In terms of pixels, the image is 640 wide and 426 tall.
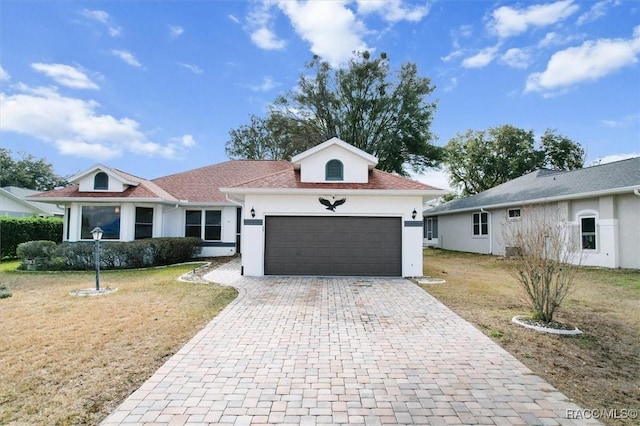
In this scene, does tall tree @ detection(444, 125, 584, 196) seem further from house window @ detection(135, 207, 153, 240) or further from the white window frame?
house window @ detection(135, 207, 153, 240)

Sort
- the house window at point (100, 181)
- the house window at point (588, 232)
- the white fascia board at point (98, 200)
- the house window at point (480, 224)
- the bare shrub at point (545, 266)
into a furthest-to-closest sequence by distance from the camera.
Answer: the house window at point (480, 224), the house window at point (100, 181), the white fascia board at point (98, 200), the house window at point (588, 232), the bare shrub at point (545, 266)

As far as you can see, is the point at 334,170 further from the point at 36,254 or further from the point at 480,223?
the point at 480,223

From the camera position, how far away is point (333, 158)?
12.3m

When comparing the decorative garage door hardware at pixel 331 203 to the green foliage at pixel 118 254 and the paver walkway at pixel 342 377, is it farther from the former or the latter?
the green foliage at pixel 118 254

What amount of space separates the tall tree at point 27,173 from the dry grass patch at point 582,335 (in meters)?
46.6

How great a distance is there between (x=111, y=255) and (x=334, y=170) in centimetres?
1004

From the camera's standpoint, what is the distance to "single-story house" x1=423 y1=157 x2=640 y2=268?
12.7 meters

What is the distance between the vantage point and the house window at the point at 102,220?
15.3 metres

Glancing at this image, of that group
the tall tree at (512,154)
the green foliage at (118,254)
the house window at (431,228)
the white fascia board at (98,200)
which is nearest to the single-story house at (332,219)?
the green foliage at (118,254)

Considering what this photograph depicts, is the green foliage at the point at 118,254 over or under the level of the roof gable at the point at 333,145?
under

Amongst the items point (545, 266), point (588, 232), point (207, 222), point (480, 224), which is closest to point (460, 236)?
point (480, 224)

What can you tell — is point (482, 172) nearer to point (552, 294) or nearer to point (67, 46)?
point (552, 294)

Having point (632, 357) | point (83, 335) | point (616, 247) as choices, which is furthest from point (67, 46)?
point (616, 247)

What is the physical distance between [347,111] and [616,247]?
17.6m
